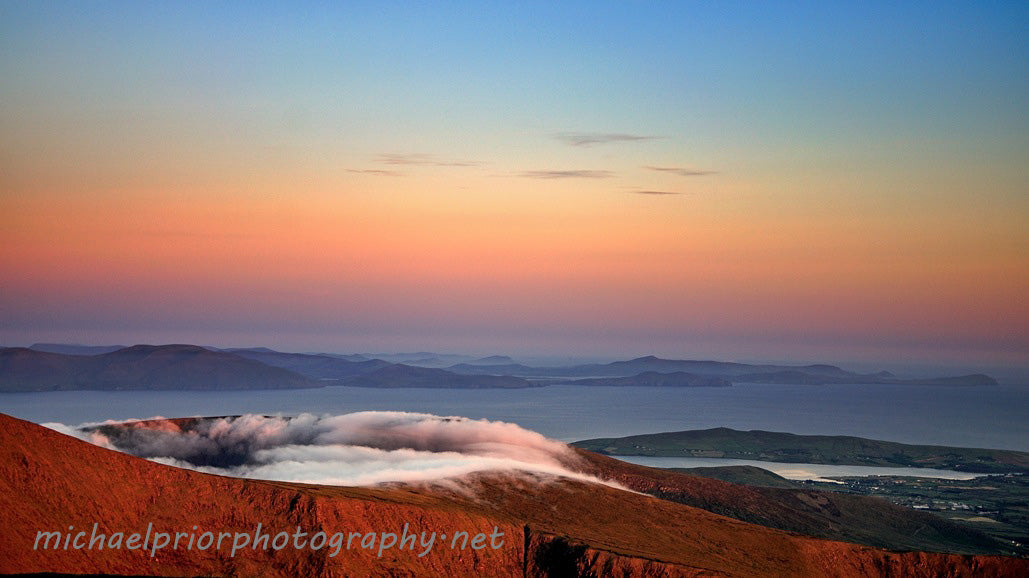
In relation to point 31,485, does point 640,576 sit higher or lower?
lower

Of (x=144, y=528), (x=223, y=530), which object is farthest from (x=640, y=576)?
(x=144, y=528)

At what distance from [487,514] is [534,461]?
4199cm

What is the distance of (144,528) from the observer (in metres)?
87.3

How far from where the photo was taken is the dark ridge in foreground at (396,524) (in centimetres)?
8262

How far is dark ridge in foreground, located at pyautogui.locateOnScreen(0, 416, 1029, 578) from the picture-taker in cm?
8262

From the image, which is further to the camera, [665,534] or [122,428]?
[122,428]

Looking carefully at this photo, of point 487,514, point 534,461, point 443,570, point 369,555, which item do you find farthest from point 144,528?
point 534,461

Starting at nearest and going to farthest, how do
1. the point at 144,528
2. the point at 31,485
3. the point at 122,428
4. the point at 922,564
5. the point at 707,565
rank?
the point at 31,485 < the point at 144,528 < the point at 707,565 < the point at 922,564 < the point at 122,428

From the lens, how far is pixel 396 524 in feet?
338

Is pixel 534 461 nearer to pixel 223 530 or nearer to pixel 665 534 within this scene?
pixel 665 534

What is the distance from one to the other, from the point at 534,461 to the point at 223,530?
2784 inches

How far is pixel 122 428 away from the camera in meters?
141

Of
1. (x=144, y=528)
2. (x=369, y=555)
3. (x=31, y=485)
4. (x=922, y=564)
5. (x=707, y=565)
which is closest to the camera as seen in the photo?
(x=31, y=485)

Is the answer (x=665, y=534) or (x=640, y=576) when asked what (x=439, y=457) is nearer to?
(x=665, y=534)
